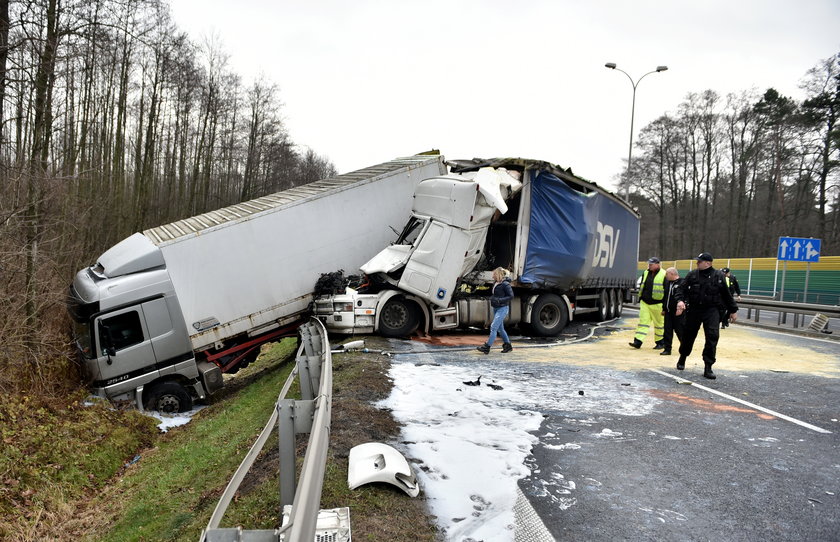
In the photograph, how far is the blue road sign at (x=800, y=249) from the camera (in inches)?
747

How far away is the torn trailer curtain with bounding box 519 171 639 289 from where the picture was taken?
11.6 m

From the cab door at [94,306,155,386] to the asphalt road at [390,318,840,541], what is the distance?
5.53 meters

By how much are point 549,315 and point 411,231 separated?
372 centimetres

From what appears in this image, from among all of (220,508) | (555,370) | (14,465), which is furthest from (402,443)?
(14,465)

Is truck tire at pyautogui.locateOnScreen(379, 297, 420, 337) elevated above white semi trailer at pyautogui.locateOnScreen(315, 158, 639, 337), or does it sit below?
below

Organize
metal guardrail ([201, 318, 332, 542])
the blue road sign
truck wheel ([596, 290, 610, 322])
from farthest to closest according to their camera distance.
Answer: the blue road sign < truck wheel ([596, 290, 610, 322]) < metal guardrail ([201, 318, 332, 542])

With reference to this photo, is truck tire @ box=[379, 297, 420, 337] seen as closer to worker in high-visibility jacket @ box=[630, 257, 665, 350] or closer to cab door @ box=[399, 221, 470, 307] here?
cab door @ box=[399, 221, 470, 307]

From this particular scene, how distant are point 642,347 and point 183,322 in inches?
333

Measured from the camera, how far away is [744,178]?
126 ft

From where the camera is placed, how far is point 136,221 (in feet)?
69.4

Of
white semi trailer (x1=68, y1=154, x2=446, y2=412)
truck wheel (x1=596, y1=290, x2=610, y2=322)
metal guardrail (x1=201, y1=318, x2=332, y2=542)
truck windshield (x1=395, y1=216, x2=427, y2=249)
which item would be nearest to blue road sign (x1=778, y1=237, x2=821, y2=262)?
truck wheel (x1=596, y1=290, x2=610, y2=322)

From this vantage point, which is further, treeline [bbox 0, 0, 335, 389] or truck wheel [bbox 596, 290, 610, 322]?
truck wheel [bbox 596, 290, 610, 322]

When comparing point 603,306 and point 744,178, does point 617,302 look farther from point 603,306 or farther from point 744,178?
point 744,178

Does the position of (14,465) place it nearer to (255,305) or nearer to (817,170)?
(255,305)
